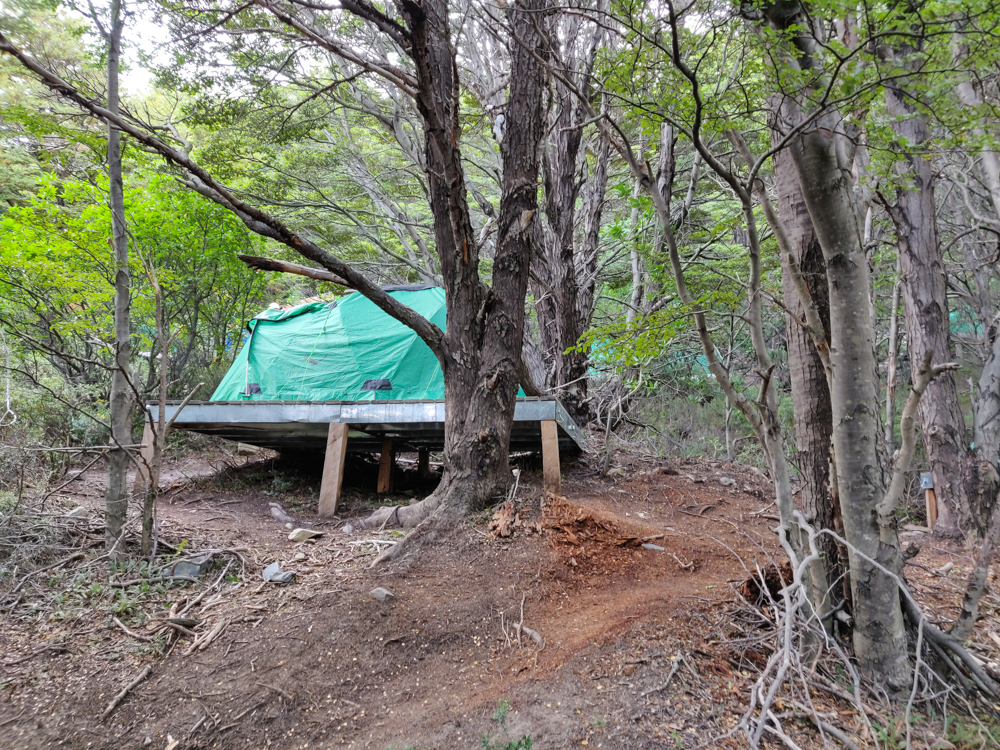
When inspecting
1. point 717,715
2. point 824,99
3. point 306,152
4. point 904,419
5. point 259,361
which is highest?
point 306,152

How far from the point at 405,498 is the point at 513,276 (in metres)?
3.40

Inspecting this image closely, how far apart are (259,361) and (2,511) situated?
388cm

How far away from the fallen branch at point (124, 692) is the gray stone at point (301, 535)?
1969mm

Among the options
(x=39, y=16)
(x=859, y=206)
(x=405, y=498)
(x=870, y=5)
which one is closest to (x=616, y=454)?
(x=405, y=498)

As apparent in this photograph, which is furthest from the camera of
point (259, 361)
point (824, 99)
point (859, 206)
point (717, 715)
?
point (259, 361)

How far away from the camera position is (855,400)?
8.41 ft

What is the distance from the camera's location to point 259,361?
25.6ft

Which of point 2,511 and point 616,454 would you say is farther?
point 616,454

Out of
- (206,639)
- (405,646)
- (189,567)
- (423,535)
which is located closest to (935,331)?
(423,535)

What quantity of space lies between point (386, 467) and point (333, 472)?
1.22m

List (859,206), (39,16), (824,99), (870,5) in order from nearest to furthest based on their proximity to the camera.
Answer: (824,99) < (870,5) < (859,206) < (39,16)

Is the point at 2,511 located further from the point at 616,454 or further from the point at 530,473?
the point at 616,454

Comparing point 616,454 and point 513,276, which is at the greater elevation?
point 513,276

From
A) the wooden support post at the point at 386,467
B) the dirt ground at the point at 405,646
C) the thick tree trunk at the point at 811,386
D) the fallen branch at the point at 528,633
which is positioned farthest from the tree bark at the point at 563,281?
the thick tree trunk at the point at 811,386
